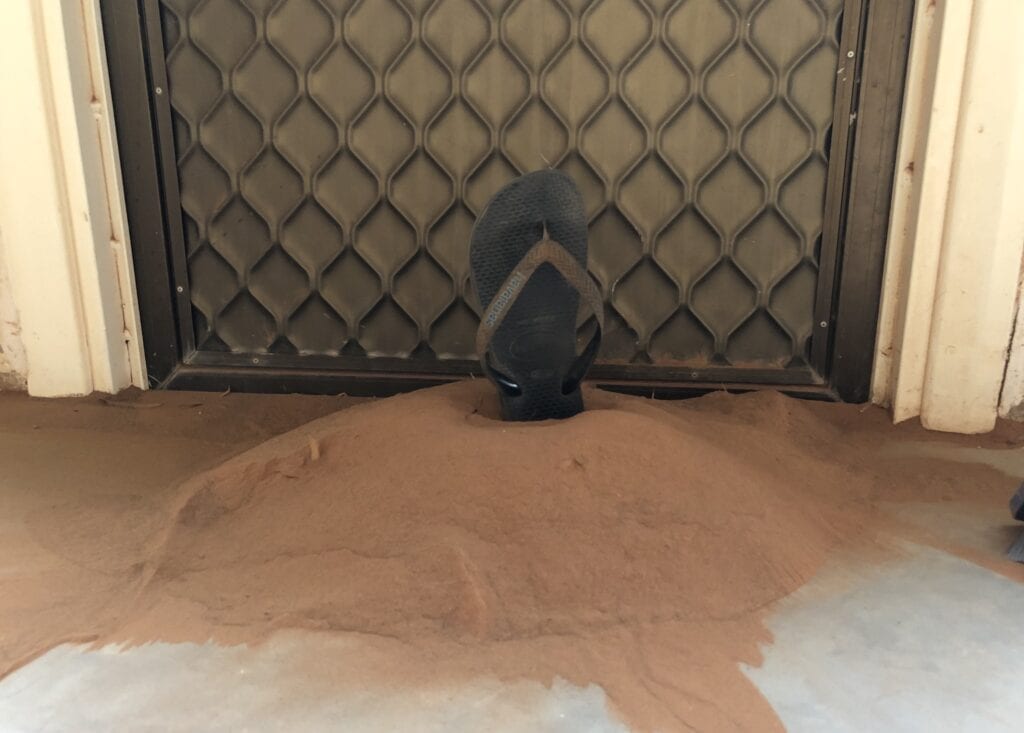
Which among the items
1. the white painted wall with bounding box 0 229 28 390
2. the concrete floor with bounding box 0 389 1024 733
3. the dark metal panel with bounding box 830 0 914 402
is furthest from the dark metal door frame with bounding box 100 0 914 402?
the concrete floor with bounding box 0 389 1024 733

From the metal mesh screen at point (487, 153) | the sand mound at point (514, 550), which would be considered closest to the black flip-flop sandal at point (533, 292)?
the sand mound at point (514, 550)

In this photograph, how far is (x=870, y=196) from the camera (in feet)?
5.94

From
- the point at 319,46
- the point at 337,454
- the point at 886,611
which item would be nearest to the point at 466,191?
the point at 319,46

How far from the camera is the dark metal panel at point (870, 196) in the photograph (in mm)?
1727

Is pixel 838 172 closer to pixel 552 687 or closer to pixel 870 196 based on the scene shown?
pixel 870 196

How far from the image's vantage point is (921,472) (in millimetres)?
1567

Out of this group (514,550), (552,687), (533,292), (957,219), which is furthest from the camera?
(957,219)

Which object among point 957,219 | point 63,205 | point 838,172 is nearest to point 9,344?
point 63,205

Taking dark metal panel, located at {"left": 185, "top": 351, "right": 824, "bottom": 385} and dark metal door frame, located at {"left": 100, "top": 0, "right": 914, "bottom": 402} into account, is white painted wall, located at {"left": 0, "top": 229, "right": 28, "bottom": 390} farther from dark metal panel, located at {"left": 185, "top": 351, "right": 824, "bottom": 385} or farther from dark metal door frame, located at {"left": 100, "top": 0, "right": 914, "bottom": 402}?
dark metal panel, located at {"left": 185, "top": 351, "right": 824, "bottom": 385}

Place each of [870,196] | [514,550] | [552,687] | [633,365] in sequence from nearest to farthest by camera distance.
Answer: [552,687]
[514,550]
[870,196]
[633,365]

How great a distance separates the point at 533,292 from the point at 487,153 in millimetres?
647

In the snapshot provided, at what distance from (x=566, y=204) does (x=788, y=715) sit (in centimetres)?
90

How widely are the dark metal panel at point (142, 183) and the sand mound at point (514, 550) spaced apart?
0.77 metres

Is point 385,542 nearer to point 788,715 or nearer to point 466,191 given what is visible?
point 788,715
